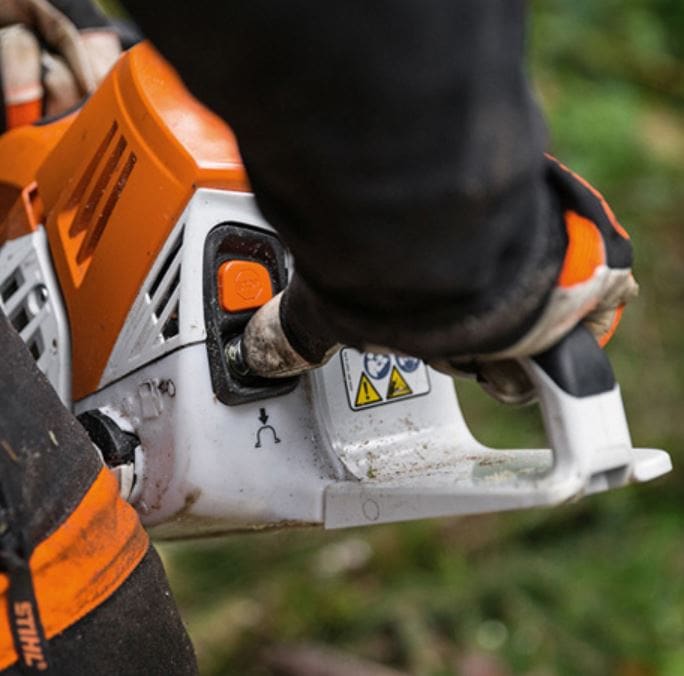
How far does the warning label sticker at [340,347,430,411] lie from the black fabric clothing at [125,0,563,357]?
406 mm

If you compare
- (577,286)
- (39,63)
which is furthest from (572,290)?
(39,63)

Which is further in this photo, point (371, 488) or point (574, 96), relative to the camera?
point (574, 96)

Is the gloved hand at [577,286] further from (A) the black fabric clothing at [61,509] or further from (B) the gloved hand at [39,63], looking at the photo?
(B) the gloved hand at [39,63]

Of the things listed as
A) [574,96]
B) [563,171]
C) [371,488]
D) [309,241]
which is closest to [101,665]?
[371,488]

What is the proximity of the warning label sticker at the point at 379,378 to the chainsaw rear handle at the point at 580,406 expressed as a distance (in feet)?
1.07

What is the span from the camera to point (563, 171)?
2.94 feet

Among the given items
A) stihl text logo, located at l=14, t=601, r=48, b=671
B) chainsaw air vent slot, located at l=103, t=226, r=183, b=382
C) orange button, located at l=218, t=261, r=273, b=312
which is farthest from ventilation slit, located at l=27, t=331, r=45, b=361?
stihl text logo, located at l=14, t=601, r=48, b=671

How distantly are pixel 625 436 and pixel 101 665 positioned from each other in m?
0.47

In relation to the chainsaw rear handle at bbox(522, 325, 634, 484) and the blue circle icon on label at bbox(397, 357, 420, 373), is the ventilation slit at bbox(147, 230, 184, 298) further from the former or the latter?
the chainsaw rear handle at bbox(522, 325, 634, 484)

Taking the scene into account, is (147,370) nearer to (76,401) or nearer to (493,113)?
(76,401)

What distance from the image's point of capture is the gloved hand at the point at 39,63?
152cm

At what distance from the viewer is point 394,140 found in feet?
2.33

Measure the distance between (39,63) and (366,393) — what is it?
2.15ft

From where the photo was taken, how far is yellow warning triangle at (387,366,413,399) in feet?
4.16
